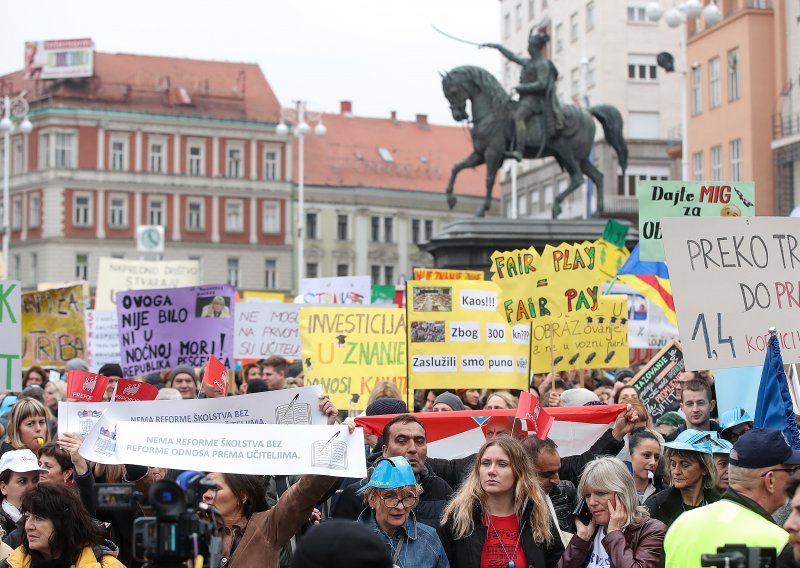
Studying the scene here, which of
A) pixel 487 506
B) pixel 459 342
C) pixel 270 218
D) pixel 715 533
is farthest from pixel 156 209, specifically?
pixel 715 533

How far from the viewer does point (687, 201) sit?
38.8 feet

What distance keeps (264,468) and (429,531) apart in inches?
33.1

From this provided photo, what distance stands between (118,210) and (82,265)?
3812 millimetres

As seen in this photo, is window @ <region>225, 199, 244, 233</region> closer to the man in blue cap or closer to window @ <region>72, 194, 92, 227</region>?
window @ <region>72, 194, 92, 227</region>

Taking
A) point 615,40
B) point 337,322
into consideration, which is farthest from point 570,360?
A: point 615,40

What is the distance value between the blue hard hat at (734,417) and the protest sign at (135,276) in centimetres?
1732

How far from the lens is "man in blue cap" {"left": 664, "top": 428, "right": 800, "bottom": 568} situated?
16.2 ft

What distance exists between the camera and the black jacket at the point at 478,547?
6.65 m

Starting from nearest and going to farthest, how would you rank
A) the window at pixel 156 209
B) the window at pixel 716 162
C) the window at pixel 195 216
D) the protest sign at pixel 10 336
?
the protest sign at pixel 10 336
the window at pixel 716 162
the window at pixel 156 209
the window at pixel 195 216

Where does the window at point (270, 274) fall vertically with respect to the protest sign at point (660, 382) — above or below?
above

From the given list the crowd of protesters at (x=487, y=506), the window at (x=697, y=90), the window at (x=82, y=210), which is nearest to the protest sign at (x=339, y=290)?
the crowd of protesters at (x=487, y=506)

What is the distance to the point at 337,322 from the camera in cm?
1286

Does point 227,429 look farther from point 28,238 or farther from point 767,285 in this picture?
point 28,238

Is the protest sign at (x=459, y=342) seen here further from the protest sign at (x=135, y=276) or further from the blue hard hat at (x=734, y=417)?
the protest sign at (x=135, y=276)
